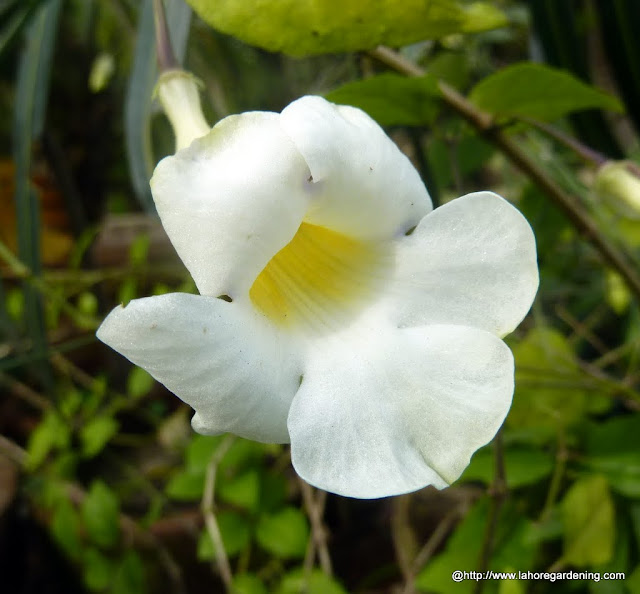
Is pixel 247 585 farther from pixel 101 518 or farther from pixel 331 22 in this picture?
pixel 331 22

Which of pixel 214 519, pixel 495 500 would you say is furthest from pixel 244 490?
pixel 495 500

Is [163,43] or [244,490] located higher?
[163,43]

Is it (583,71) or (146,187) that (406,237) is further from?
(583,71)

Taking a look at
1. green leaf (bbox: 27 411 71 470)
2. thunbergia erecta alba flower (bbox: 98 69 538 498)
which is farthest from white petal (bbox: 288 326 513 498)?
green leaf (bbox: 27 411 71 470)

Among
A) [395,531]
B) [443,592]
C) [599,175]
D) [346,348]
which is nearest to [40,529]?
[395,531]

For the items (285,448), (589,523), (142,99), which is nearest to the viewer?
(589,523)

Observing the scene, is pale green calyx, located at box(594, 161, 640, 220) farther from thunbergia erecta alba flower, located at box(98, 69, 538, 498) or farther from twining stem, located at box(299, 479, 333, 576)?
twining stem, located at box(299, 479, 333, 576)

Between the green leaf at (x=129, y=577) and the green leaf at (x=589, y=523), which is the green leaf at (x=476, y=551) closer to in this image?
the green leaf at (x=589, y=523)

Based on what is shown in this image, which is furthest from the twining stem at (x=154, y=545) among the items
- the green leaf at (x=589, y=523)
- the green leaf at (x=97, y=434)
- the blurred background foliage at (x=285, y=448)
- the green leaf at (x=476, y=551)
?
the green leaf at (x=589, y=523)
